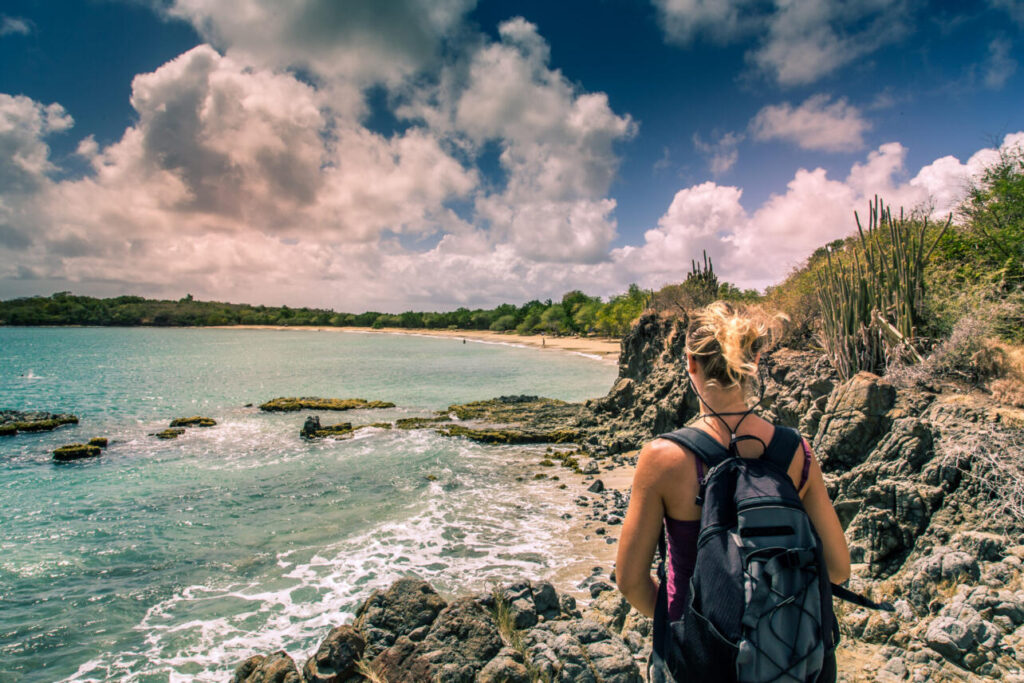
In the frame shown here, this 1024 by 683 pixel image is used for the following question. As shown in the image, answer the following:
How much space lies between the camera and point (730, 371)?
1.95 meters

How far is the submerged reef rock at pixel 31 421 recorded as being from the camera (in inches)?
908

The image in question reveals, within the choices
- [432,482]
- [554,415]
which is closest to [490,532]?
[432,482]

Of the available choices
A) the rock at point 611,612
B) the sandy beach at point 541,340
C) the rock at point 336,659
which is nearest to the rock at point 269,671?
the rock at point 336,659

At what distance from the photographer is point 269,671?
16.5 feet

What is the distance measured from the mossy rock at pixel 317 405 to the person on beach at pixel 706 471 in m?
28.6

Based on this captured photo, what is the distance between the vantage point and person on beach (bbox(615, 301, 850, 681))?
73.0 inches

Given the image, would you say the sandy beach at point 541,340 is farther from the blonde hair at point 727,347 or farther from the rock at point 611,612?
the blonde hair at point 727,347

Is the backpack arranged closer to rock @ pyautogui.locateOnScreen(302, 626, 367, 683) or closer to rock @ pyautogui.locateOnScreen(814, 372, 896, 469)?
rock @ pyautogui.locateOnScreen(302, 626, 367, 683)

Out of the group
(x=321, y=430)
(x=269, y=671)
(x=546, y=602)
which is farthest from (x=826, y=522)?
(x=321, y=430)

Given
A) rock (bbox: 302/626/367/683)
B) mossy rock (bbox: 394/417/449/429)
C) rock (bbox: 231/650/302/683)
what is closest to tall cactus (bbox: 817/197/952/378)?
rock (bbox: 302/626/367/683)

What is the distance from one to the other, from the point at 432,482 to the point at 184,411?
21.7m

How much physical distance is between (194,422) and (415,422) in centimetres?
1142

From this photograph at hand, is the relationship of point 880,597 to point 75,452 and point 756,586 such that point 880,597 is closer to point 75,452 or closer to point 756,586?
point 756,586

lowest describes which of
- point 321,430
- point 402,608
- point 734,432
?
point 321,430
